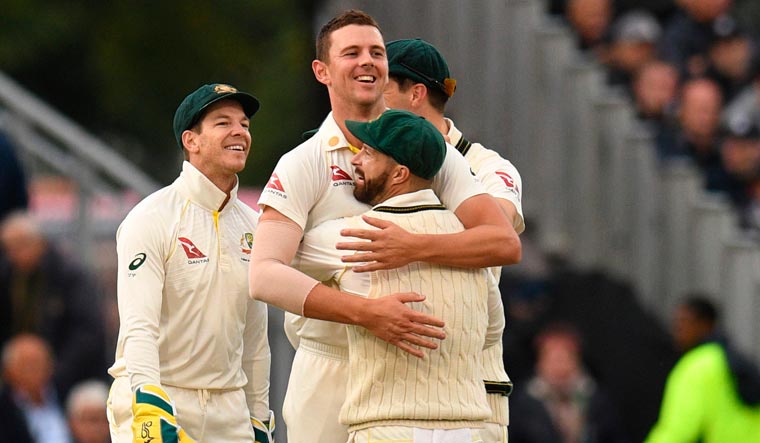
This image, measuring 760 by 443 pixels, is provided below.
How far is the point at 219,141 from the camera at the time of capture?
6.77 m

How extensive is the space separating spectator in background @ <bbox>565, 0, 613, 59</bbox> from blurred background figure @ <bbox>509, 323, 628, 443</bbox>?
2.91 meters

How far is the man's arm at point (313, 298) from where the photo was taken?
6020mm

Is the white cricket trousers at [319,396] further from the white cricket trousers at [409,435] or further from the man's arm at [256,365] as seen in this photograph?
the white cricket trousers at [409,435]

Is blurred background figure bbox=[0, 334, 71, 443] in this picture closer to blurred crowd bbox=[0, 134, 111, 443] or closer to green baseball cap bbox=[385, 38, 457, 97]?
blurred crowd bbox=[0, 134, 111, 443]

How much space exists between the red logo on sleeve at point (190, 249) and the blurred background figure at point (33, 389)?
4461mm

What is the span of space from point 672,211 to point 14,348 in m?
4.65

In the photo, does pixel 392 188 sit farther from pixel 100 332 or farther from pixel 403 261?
pixel 100 332

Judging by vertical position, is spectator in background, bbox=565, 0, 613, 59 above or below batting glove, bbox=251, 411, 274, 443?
above

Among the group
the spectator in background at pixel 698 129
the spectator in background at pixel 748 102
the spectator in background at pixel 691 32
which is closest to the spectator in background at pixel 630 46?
the spectator in background at pixel 691 32

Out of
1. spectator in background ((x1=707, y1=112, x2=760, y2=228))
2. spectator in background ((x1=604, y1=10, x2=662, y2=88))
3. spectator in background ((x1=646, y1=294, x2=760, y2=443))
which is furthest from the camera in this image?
spectator in background ((x1=604, y1=10, x2=662, y2=88))

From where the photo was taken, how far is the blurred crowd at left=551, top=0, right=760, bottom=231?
1252cm

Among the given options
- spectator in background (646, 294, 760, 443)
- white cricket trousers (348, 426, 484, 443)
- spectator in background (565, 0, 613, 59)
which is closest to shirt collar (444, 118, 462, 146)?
white cricket trousers (348, 426, 484, 443)

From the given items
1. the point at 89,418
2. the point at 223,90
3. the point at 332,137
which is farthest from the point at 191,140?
the point at 89,418

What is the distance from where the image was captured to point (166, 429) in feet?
20.5
